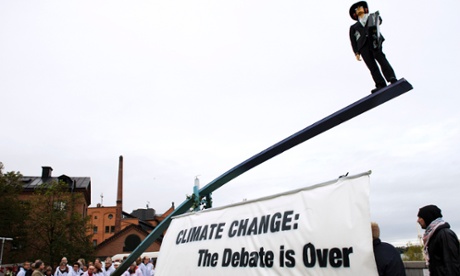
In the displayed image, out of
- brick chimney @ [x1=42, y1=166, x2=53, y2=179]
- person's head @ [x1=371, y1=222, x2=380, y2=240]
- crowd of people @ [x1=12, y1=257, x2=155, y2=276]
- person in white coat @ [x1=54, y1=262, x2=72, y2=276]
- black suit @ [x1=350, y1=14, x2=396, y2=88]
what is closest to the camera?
person's head @ [x1=371, y1=222, x2=380, y2=240]

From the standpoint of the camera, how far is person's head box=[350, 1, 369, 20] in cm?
598

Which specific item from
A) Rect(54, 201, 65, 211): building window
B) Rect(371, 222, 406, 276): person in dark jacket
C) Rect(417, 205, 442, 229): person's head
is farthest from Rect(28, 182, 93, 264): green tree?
Rect(371, 222, 406, 276): person in dark jacket

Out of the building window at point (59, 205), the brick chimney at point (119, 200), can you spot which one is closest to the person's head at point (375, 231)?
the building window at point (59, 205)

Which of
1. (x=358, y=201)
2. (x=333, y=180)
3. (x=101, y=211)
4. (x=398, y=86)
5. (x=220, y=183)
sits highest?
(x=101, y=211)

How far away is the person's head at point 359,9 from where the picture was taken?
19.6 ft

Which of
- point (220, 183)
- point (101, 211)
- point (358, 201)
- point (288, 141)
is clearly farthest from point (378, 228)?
point (101, 211)

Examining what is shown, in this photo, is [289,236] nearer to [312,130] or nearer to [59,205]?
[312,130]

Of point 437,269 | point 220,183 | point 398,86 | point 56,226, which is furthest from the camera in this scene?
point 56,226

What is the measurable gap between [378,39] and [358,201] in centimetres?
303

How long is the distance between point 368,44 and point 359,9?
26.1 inches

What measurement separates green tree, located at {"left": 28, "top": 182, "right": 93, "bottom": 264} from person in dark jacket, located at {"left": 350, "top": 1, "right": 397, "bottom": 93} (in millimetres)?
39263

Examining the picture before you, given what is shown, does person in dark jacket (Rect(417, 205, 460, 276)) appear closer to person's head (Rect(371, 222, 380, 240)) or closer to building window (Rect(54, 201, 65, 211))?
person's head (Rect(371, 222, 380, 240))

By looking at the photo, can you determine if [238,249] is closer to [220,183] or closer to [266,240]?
[266,240]

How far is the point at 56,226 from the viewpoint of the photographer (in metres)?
39.9
